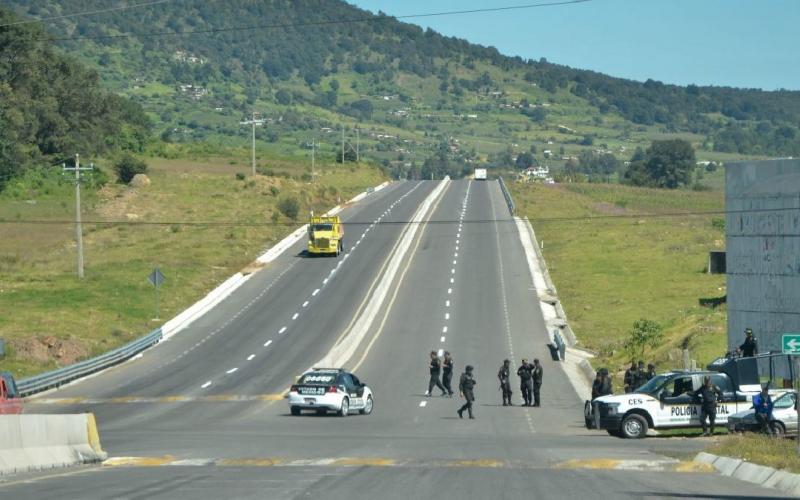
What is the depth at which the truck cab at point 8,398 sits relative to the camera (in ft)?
100

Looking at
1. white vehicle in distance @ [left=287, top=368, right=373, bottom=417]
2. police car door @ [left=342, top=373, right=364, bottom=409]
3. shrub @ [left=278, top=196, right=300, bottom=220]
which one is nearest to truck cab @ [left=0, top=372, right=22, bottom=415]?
white vehicle in distance @ [left=287, top=368, right=373, bottom=417]

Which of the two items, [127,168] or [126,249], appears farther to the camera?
[127,168]

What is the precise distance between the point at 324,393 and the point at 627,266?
49.3 meters

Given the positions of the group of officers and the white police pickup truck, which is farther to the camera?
the group of officers

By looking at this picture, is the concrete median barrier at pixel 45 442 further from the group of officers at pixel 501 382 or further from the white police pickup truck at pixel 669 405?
the group of officers at pixel 501 382

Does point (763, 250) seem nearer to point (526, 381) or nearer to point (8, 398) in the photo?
point (526, 381)

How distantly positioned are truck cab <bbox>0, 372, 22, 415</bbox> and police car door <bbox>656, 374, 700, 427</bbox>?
15667 millimetres

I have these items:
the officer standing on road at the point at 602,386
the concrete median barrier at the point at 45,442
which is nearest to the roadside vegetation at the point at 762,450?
the officer standing on road at the point at 602,386

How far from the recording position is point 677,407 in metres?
31.2

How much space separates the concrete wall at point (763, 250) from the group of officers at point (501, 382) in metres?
10.0

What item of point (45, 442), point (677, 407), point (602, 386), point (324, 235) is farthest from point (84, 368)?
point (324, 235)

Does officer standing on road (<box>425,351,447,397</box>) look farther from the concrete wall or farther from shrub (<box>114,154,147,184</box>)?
shrub (<box>114,154,147,184</box>)

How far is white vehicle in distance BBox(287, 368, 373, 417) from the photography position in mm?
37969

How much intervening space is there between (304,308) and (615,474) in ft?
148
